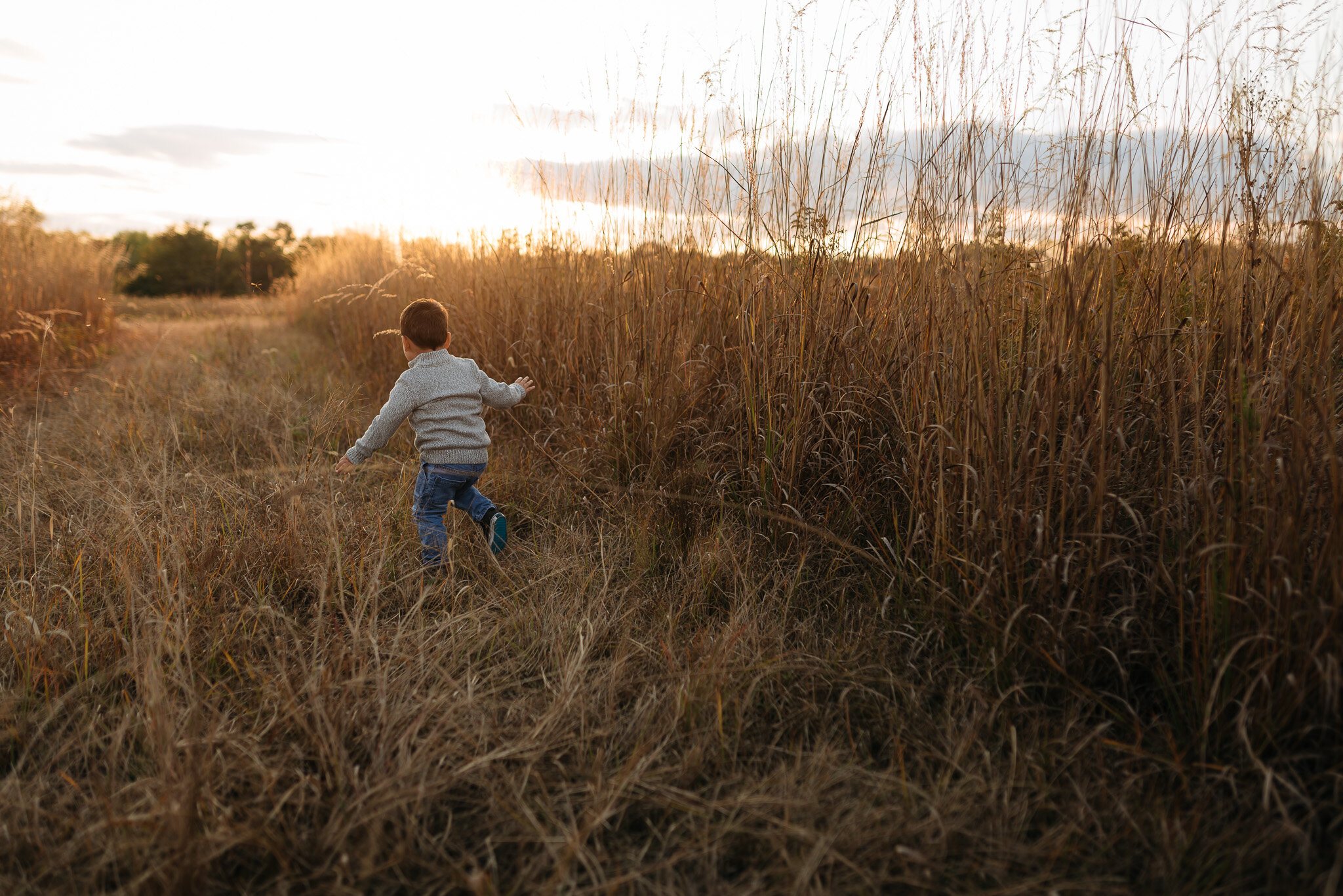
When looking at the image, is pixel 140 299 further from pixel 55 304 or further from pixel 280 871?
pixel 280 871

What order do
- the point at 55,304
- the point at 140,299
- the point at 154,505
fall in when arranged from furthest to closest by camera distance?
the point at 140,299
the point at 55,304
the point at 154,505

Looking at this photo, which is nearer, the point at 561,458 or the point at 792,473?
the point at 792,473

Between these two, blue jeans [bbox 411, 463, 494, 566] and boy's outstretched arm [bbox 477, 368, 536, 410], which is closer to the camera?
blue jeans [bbox 411, 463, 494, 566]

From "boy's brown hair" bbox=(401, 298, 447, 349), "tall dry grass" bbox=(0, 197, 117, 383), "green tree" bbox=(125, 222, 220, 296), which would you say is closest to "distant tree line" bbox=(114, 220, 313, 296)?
"green tree" bbox=(125, 222, 220, 296)

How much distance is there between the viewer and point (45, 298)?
5145 mm

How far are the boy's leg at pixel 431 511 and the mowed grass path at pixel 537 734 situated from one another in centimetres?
6

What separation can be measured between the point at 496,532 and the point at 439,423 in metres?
0.41

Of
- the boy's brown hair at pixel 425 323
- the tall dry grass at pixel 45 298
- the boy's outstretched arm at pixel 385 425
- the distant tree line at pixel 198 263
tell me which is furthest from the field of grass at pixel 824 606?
the distant tree line at pixel 198 263

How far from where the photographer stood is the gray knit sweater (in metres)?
2.18

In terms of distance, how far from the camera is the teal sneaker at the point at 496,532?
82.9 inches

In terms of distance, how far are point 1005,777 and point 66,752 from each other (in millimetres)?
1688

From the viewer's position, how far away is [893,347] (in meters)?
1.91

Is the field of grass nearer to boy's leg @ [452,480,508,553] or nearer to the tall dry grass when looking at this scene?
boy's leg @ [452,480,508,553]

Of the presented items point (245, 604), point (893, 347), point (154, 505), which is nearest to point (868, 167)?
point (893, 347)
